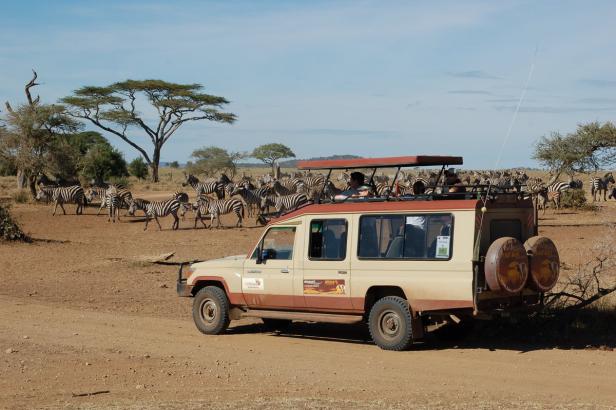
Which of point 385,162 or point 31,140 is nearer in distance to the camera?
point 385,162

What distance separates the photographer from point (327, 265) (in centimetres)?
1170

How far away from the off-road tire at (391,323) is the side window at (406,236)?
58 centimetres

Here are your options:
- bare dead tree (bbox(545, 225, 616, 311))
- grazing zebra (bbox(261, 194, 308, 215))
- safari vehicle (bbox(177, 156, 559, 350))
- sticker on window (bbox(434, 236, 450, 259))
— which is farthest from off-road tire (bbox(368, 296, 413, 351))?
grazing zebra (bbox(261, 194, 308, 215))

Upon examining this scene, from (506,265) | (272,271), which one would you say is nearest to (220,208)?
(272,271)

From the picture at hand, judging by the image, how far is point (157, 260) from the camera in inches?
843

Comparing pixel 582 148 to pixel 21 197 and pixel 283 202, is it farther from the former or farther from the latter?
pixel 21 197

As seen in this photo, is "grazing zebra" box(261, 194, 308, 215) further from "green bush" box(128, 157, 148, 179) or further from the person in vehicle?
→ "green bush" box(128, 157, 148, 179)

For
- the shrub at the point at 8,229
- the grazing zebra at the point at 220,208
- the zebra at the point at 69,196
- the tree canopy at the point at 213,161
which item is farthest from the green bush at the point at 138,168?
the shrub at the point at 8,229

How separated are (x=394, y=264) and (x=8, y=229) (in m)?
16.6

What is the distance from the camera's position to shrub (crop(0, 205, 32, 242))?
24.9 meters

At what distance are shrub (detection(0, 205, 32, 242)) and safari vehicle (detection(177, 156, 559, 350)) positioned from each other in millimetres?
13889

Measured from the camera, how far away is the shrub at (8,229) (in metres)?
24.9

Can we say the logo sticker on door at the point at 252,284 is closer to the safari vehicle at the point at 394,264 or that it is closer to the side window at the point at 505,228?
the safari vehicle at the point at 394,264

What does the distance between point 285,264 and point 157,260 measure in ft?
32.3
